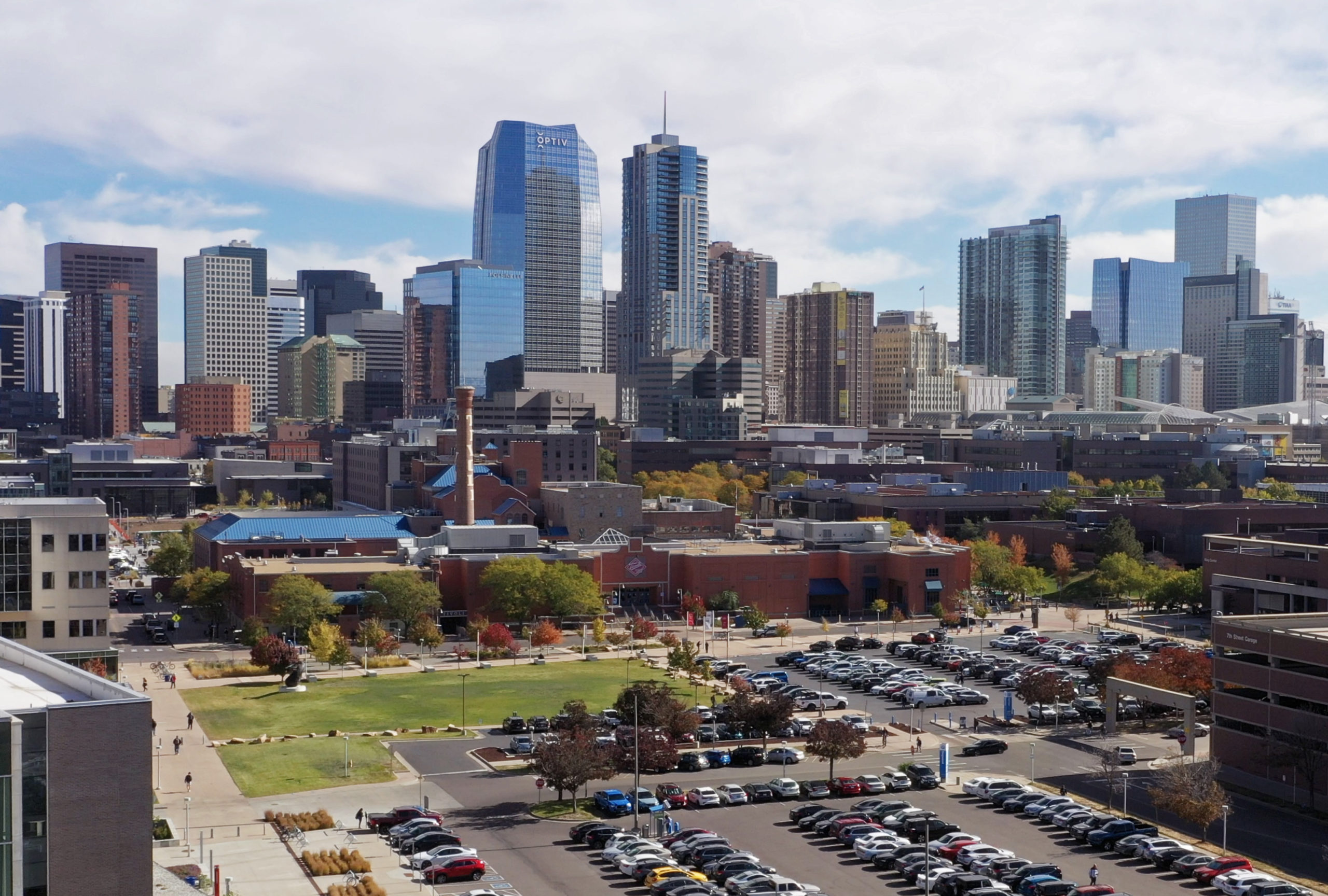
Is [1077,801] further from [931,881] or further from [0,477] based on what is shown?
[0,477]

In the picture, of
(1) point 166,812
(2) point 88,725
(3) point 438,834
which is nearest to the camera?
(2) point 88,725

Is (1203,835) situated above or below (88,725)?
below

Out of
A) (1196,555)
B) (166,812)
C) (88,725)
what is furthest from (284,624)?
(1196,555)

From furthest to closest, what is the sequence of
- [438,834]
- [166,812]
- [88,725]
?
[166,812]
[438,834]
[88,725]

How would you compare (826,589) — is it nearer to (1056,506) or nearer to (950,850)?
(1056,506)

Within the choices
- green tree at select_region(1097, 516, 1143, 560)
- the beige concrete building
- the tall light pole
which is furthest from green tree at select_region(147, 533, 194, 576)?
green tree at select_region(1097, 516, 1143, 560)

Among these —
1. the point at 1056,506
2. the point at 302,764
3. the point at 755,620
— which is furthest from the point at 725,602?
the point at 1056,506

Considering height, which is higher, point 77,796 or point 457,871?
point 77,796
